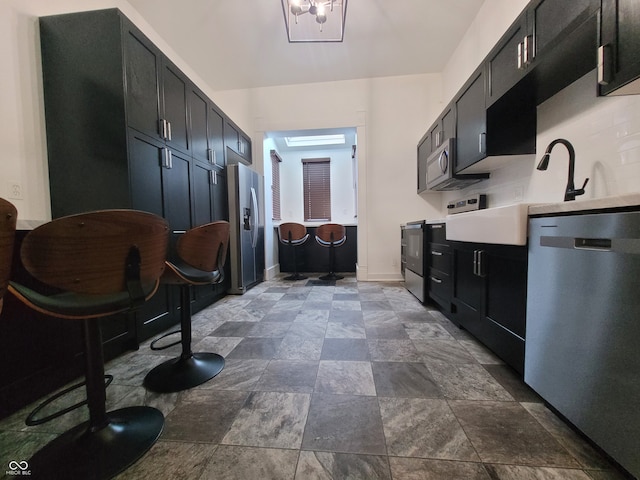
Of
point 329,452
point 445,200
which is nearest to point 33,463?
point 329,452

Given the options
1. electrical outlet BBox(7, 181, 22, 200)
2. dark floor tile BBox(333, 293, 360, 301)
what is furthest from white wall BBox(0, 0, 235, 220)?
→ dark floor tile BBox(333, 293, 360, 301)

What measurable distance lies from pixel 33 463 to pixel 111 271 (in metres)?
0.70

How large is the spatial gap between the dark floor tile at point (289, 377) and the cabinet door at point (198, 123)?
2034mm

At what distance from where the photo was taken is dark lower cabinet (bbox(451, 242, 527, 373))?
122cm

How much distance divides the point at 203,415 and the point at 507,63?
270 centimetres

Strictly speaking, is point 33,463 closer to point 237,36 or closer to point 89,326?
point 89,326

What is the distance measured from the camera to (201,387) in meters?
1.26

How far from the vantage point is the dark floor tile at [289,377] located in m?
1.24

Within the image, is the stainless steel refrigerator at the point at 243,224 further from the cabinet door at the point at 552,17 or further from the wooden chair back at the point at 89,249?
the cabinet door at the point at 552,17

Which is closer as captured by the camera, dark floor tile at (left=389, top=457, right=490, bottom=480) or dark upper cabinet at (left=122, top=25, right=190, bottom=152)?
dark floor tile at (left=389, top=457, right=490, bottom=480)

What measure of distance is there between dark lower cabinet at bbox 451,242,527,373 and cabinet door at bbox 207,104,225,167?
2568 millimetres

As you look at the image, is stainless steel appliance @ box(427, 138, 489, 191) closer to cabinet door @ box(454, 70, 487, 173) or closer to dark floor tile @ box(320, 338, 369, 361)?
cabinet door @ box(454, 70, 487, 173)

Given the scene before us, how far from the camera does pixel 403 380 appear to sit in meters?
1.29

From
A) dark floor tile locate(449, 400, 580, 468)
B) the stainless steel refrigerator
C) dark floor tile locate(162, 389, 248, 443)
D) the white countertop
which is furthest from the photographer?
the stainless steel refrigerator
